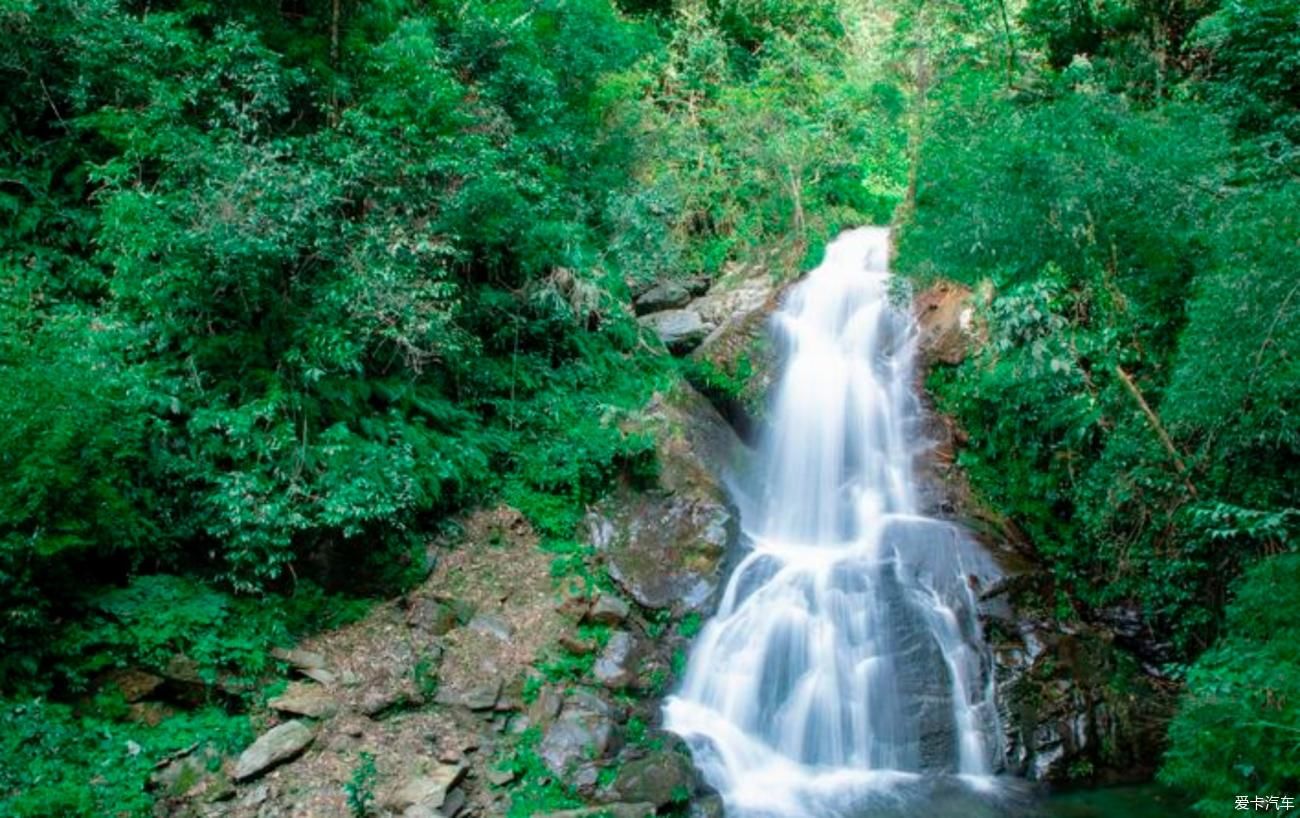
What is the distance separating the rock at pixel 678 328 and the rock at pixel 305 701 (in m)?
7.27

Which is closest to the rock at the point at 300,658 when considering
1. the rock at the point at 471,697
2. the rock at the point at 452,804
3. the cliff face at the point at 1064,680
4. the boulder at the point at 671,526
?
the rock at the point at 471,697

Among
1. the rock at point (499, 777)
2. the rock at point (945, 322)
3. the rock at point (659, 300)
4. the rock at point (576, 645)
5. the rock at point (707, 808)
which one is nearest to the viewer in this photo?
the rock at point (499, 777)

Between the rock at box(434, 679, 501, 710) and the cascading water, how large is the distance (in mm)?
1756

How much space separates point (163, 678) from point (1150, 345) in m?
10.1

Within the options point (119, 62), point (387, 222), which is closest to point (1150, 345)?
point (387, 222)

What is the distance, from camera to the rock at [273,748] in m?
5.66

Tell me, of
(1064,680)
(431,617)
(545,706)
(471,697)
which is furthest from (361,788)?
(1064,680)

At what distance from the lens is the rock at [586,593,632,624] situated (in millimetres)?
8039

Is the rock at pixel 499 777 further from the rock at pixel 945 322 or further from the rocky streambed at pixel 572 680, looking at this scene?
the rock at pixel 945 322

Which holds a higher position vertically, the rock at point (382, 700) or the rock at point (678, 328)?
the rock at point (678, 328)

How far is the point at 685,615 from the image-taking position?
8.38 m

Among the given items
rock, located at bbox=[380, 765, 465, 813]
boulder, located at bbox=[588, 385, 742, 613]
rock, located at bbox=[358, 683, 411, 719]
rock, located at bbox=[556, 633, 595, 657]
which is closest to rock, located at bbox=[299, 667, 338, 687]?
rock, located at bbox=[358, 683, 411, 719]

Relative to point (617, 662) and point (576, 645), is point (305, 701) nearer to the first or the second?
point (576, 645)

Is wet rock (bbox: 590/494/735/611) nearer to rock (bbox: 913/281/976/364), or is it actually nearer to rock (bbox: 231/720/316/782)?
rock (bbox: 231/720/316/782)
